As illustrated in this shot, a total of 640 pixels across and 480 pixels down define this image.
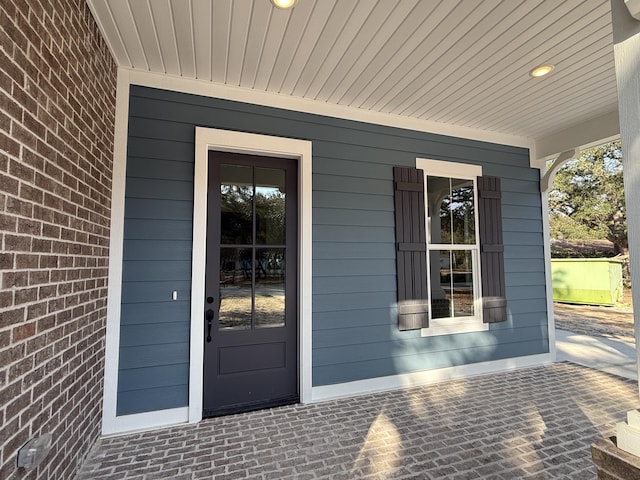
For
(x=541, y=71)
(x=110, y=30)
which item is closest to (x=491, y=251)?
(x=541, y=71)

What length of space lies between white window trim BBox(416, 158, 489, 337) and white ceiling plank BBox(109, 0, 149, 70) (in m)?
2.78

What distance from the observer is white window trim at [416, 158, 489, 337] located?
366 centimetres

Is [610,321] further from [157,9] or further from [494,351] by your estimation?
[157,9]

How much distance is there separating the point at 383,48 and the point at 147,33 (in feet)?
5.49

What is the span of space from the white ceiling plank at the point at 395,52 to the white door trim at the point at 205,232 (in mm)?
680

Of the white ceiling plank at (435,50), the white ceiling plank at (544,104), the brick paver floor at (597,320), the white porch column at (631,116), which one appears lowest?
the brick paver floor at (597,320)

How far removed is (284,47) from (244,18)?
1.22 feet

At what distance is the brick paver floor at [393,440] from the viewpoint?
2074 mm

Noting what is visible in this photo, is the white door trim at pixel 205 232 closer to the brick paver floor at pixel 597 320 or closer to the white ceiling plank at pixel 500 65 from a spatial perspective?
the white ceiling plank at pixel 500 65

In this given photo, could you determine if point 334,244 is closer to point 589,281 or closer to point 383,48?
point 383,48

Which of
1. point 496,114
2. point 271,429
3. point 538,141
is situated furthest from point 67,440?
point 538,141

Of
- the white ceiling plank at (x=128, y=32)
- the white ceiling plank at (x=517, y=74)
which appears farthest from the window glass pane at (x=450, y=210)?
the white ceiling plank at (x=128, y=32)

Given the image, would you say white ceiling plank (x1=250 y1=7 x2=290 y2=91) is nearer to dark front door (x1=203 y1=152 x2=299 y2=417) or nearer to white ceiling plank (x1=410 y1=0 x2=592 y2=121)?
dark front door (x1=203 y1=152 x2=299 y2=417)

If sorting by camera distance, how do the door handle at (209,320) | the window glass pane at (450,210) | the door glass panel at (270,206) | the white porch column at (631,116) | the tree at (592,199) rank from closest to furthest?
the white porch column at (631,116)
the door handle at (209,320)
the door glass panel at (270,206)
the window glass pane at (450,210)
the tree at (592,199)
